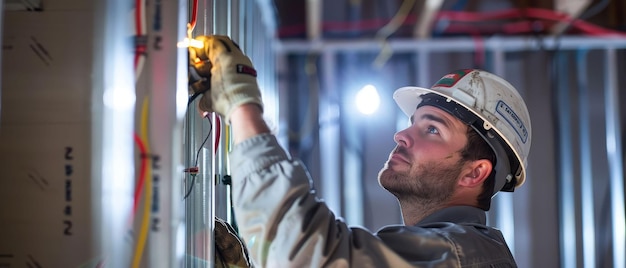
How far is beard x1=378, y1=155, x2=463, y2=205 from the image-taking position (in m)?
1.83

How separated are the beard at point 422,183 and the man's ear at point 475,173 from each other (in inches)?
1.5

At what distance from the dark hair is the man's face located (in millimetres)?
15

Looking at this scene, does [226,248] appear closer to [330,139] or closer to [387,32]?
[330,139]

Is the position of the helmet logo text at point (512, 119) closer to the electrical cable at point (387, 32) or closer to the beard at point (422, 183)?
the beard at point (422, 183)

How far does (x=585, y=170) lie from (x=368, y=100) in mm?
1166

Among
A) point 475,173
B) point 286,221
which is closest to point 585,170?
point 475,173

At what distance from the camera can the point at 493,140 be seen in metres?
1.91

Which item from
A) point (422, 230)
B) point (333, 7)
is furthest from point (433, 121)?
point (333, 7)

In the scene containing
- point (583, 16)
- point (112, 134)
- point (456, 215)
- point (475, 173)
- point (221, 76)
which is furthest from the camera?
point (583, 16)

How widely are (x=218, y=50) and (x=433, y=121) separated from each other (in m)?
0.78

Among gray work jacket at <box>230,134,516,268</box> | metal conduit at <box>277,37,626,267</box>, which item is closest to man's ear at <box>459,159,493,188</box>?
gray work jacket at <box>230,134,516,268</box>

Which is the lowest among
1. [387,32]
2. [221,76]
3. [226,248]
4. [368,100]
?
[226,248]

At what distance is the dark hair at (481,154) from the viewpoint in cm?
191

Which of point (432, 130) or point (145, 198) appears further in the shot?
point (432, 130)
